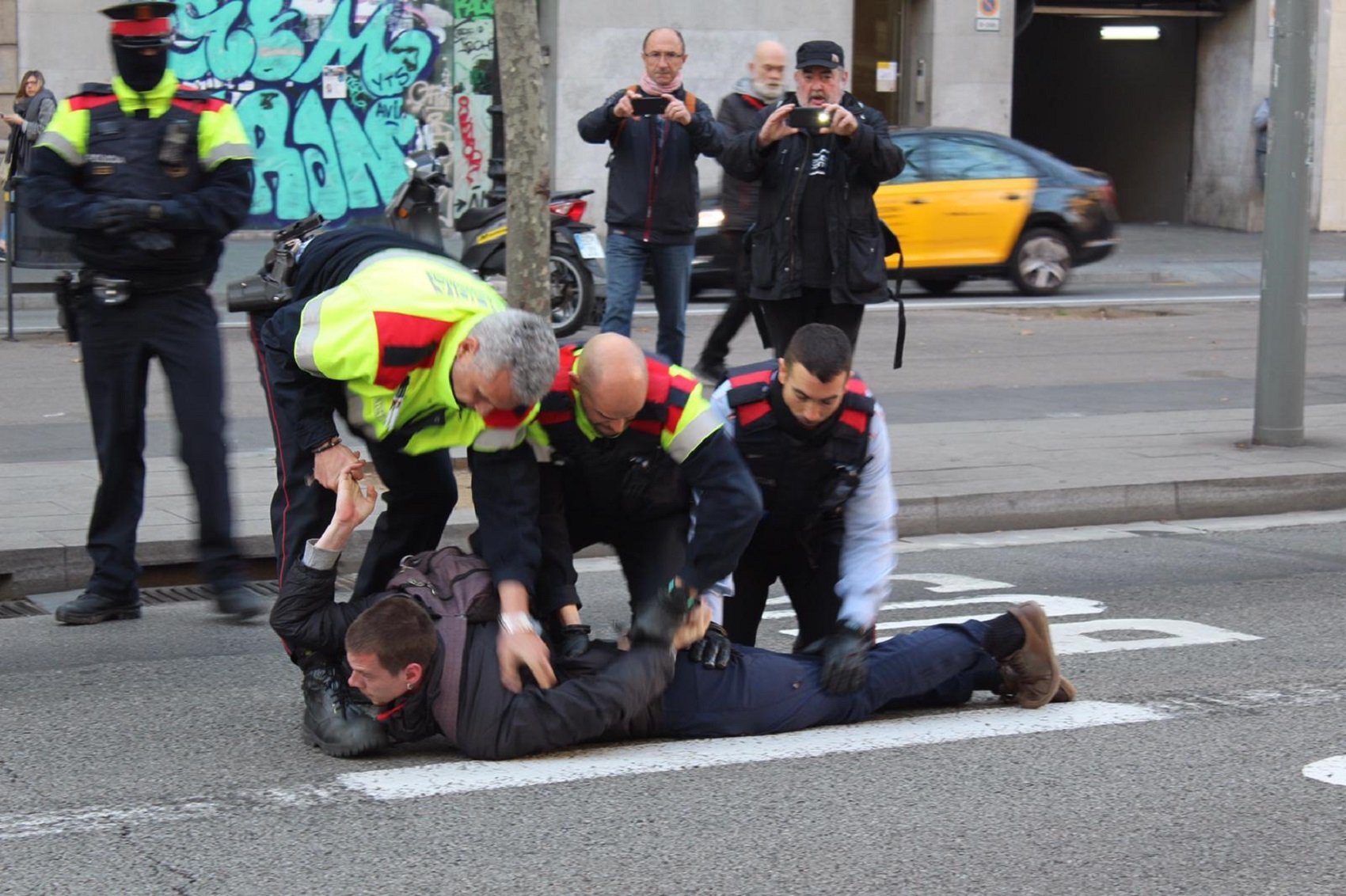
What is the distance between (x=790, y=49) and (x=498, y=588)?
18658 millimetres

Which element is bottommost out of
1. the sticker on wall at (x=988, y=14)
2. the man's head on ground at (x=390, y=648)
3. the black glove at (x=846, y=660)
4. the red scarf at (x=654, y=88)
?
the black glove at (x=846, y=660)

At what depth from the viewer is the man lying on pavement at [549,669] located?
15.5ft

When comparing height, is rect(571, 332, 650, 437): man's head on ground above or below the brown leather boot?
above

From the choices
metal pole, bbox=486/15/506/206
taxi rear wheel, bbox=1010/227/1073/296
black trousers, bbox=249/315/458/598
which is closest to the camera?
black trousers, bbox=249/315/458/598

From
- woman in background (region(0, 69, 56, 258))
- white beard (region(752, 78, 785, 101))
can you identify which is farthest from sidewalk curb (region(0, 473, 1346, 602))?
woman in background (region(0, 69, 56, 258))

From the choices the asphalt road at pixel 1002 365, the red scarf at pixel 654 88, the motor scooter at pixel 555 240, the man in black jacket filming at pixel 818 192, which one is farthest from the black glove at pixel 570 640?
the motor scooter at pixel 555 240

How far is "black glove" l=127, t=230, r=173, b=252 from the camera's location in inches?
244

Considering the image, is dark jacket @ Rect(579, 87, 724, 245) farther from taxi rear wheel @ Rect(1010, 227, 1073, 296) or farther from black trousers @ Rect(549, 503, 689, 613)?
taxi rear wheel @ Rect(1010, 227, 1073, 296)

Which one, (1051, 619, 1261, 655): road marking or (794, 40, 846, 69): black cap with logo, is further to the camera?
(794, 40, 846, 69): black cap with logo

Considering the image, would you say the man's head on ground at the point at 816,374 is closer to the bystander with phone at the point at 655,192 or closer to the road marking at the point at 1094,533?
Answer: the road marking at the point at 1094,533

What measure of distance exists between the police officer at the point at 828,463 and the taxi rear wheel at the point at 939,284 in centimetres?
1217

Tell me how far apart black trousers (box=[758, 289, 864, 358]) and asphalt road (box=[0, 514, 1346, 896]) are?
221cm

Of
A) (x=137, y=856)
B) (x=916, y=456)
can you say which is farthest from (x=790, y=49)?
(x=137, y=856)

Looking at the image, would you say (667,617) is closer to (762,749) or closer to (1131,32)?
(762,749)
